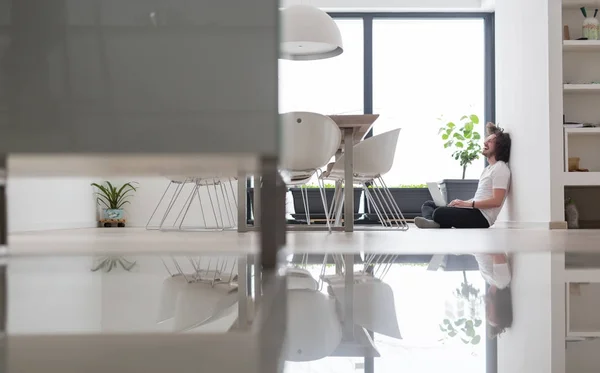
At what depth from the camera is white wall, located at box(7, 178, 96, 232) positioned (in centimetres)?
416

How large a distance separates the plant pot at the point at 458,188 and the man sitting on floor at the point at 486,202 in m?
0.74

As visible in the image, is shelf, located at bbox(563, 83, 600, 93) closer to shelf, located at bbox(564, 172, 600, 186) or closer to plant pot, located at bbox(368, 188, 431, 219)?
shelf, located at bbox(564, 172, 600, 186)

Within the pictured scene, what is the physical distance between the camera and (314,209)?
20.0 ft

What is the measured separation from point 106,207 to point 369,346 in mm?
5919

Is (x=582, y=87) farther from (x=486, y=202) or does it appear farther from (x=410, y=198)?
(x=410, y=198)

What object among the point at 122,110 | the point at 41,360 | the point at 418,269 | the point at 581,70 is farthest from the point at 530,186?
the point at 41,360

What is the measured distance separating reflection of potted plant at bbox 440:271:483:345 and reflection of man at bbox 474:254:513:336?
1 centimetres

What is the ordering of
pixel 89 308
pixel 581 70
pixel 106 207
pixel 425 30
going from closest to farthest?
pixel 89 308 < pixel 581 70 < pixel 106 207 < pixel 425 30

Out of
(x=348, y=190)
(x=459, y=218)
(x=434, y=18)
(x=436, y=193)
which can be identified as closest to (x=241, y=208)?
(x=348, y=190)

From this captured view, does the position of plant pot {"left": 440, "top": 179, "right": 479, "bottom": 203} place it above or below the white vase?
below

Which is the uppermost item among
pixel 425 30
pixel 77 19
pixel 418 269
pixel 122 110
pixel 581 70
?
pixel 425 30

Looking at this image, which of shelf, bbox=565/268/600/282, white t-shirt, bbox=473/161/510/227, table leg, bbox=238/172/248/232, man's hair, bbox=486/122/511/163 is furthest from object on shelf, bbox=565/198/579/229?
shelf, bbox=565/268/600/282

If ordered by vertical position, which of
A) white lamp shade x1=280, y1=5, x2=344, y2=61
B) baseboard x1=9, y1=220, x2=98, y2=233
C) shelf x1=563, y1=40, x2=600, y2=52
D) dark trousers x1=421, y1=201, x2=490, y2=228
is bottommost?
baseboard x1=9, y1=220, x2=98, y2=233

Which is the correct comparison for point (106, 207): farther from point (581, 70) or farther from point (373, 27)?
point (581, 70)
